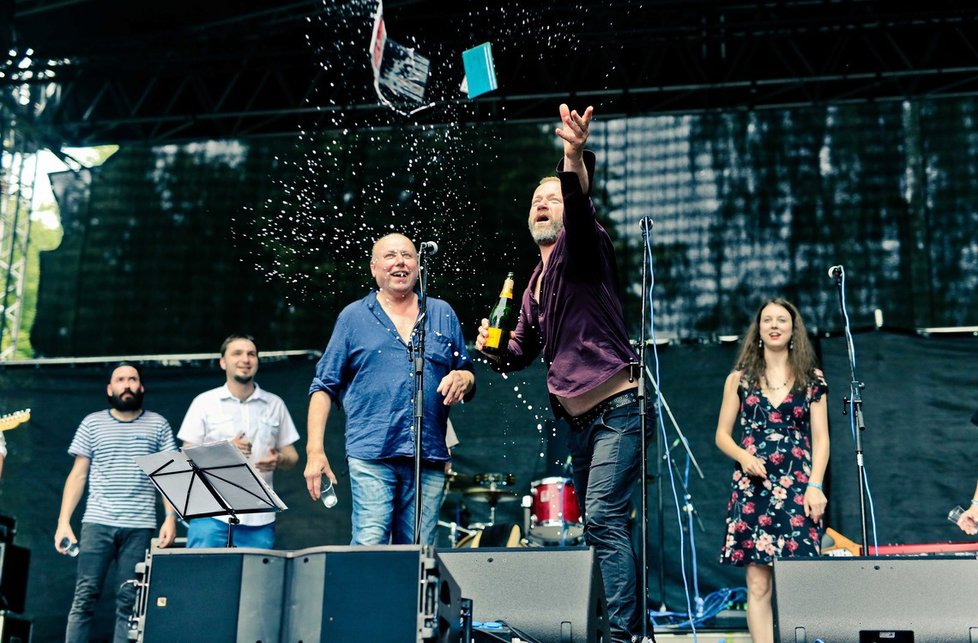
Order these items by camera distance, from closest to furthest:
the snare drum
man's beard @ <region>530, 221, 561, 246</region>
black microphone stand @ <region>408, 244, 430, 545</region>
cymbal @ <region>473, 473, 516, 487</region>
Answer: black microphone stand @ <region>408, 244, 430, 545</region>, man's beard @ <region>530, 221, 561, 246</region>, the snare drum, cymbal @ <region>473, 473, 516, 487</region>

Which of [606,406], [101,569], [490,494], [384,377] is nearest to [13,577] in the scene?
[101,569]

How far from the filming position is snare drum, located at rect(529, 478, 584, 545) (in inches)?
310

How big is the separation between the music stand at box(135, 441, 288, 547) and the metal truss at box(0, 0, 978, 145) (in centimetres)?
474

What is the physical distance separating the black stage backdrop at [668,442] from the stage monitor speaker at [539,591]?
13.9 feet

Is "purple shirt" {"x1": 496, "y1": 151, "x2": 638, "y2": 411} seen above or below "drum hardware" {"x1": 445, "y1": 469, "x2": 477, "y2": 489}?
above

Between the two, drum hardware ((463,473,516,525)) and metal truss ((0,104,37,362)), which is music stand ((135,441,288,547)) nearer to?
drum hardware ((463,473,516,525))

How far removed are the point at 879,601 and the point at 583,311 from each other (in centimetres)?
151

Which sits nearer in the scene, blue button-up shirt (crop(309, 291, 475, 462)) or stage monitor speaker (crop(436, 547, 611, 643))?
stage monitor speaker (crop(436, 547, 611, 643))

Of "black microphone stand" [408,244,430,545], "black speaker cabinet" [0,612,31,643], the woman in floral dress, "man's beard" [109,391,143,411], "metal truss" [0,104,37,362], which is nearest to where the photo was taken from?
"black microphone stand" [408,244,430,545]

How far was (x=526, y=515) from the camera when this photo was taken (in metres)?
8.23

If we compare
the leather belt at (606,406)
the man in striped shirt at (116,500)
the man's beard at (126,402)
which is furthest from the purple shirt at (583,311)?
the man's beard at (126,402)

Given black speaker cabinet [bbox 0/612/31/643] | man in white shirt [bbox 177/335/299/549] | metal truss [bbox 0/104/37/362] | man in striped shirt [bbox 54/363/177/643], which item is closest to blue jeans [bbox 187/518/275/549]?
man in white shirt [bbox 177/335/299/549]

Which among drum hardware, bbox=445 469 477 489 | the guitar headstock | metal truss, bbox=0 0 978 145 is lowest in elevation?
drum hardware, bbox=445 469 477 489

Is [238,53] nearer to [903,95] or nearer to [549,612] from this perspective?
[903,95]
